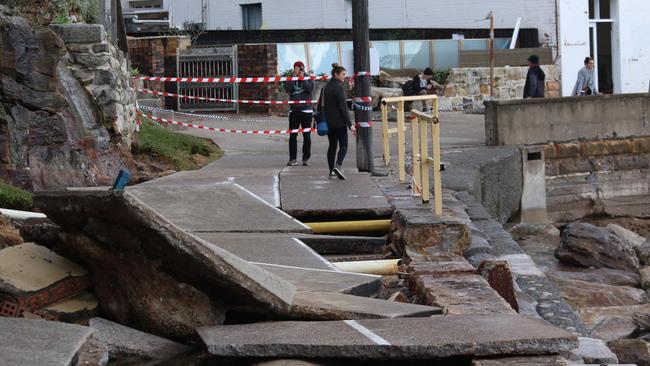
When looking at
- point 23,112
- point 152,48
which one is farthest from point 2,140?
point 152,48

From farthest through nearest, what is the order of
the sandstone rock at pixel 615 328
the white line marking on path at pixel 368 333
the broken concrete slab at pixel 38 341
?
the sandstone rock at pixel 615 328 < the white line marking on path at pixel 368 333 < the broken concrete slab at pixel 38 341

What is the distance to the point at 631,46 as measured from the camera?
1486 inches

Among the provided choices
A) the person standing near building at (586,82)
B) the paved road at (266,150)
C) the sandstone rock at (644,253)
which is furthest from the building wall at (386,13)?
the sandstone rock at (644,253)

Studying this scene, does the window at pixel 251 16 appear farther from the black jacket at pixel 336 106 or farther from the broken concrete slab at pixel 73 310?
the broken concrete slab at pixel 73 310

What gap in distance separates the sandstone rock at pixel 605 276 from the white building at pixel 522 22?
21002mm

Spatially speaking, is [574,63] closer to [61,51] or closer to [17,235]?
[61,51]

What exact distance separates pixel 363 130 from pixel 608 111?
25.4 ft

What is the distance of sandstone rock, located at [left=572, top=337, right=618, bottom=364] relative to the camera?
7692 mm

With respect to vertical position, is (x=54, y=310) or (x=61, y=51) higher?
(x=61, y=51)

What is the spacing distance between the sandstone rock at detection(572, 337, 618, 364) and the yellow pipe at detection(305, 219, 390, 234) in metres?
3.29

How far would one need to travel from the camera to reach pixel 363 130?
1561 centimetres

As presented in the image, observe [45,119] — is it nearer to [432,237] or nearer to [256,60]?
[432,237]

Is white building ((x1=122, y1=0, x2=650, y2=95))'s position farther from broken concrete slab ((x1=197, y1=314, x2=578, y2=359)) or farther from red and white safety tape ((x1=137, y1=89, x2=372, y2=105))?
broken concrete slab ((x1=197, y1=314, x2=578, y2=359))

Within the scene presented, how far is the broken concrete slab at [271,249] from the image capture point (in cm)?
899
